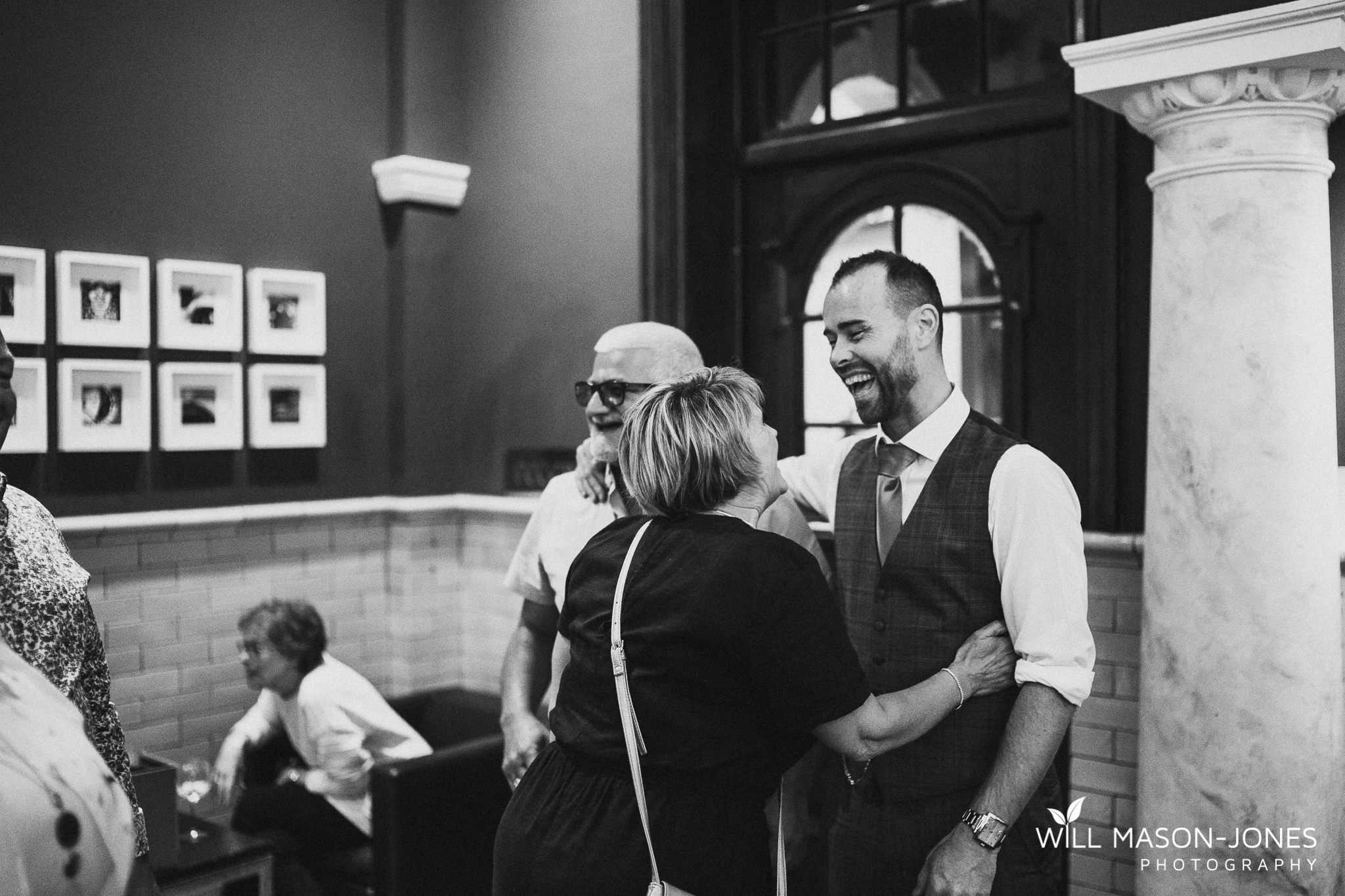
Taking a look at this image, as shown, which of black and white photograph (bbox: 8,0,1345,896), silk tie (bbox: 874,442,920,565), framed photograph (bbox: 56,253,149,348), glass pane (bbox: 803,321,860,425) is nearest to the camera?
black and white photograph (bbox: 8,0,1345,896)

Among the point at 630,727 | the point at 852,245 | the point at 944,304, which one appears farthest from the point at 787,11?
the point at 630,727

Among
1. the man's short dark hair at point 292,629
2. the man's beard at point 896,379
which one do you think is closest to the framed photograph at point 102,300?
the man's short dark hair at point 292,629

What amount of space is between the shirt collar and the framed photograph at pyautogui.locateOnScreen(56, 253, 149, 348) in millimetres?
2583

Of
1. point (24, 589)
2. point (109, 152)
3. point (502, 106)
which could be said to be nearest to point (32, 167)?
point (109, 152)

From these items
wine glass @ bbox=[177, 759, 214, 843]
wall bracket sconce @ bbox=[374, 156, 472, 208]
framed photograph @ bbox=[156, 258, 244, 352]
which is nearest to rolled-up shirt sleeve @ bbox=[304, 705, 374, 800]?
wine glass @ bbox=[177, 759, 214, 843]

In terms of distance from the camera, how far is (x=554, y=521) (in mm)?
2750

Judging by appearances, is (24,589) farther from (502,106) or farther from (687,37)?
(502,106)

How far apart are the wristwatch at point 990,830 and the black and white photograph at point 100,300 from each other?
295 cm

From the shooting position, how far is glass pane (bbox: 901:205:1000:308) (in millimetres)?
3260

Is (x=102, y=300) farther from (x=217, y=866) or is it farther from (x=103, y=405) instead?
(x=217, y=866)

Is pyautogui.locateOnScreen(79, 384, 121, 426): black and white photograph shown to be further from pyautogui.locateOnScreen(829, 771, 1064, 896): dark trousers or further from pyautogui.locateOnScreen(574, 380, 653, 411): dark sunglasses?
pyautogui.locateOnScreen(829, 771, 1064, 896): dark trousers

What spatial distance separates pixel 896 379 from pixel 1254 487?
30.0 inches

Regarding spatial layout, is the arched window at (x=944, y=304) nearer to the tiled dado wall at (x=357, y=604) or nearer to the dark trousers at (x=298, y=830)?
the tiled dado wall at (x=357, y=604)

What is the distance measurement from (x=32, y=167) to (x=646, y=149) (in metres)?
1.87
